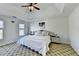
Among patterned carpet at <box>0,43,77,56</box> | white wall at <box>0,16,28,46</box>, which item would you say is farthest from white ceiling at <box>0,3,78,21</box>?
patterned carpet at <box>0,43,77,56</box>

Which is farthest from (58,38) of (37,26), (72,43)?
(37,26)

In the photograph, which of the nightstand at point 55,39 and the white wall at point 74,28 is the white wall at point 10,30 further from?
the white wall at point 74,28

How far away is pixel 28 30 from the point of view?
175 centimetres

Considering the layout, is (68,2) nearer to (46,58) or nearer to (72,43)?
(72,43)

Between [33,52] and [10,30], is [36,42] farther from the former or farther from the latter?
[10,30]

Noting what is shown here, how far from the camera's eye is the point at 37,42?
1944 mm

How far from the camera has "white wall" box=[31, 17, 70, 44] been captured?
1.72 metres

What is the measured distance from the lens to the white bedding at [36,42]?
70.0 inches

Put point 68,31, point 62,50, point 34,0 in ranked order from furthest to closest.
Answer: point 68,31, point 62,50, point 34,0

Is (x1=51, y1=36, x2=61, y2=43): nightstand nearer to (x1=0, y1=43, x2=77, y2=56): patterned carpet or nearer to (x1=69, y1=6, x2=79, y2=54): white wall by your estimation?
(x1=0, y1=43, x2=77, y2=56): patterned carpet

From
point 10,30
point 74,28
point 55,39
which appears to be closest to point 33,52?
point 55,39

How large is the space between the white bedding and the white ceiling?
0.47m

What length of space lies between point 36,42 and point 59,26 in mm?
711

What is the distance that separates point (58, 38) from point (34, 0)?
99 cm
